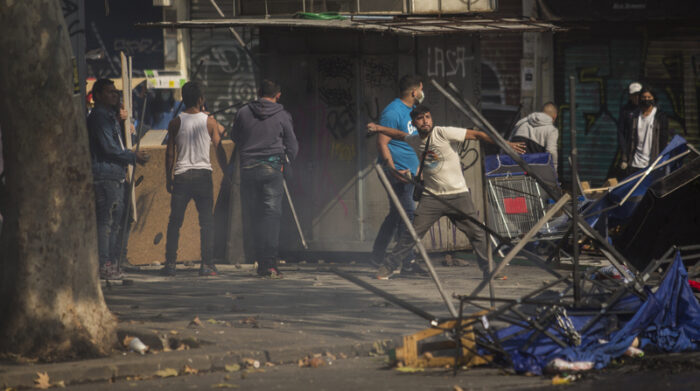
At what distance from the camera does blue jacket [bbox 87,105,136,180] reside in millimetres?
10828

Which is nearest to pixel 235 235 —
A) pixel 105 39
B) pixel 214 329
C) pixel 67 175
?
pixel 214 329

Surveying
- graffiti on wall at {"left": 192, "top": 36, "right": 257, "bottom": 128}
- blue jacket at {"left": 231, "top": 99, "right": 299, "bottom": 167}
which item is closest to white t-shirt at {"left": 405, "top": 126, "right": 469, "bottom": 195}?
blue jacket at {"left": 231, "top": 99, "right": 299, "bottom": 167}

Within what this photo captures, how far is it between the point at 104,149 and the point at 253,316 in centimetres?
277

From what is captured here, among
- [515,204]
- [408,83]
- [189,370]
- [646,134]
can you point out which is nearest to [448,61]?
[408,83]

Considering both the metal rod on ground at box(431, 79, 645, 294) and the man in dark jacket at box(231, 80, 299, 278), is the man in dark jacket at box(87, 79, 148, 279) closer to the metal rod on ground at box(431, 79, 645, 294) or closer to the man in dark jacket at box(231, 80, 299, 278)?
the man in dark jacket at box(231, 80, 299, 278)

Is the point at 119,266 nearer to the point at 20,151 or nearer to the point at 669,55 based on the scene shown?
the point at 20,151

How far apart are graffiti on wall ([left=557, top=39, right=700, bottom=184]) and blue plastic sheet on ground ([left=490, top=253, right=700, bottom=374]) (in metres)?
11.0

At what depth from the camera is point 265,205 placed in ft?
37.3

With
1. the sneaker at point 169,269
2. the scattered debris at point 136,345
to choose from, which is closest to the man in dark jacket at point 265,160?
the sneaker at point 169,269

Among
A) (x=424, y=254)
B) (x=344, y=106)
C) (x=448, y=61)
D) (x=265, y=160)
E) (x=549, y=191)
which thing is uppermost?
(x=448, y=61)

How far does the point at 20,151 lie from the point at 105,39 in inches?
483

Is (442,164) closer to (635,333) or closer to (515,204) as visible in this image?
(515,204)

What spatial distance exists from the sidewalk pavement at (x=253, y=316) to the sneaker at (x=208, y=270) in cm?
8

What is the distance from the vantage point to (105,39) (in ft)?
63.7
